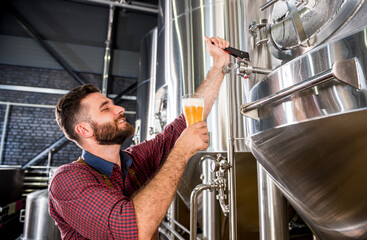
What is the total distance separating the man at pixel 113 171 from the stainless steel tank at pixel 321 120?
32 centimetres

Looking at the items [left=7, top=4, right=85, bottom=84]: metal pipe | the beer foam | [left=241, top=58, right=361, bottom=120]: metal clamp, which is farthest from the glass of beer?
[left=7, top=4, right=85, bottom=84]: metal pipe

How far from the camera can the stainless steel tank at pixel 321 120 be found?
394 mm

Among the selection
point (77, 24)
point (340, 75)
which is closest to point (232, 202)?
point (340, 75)

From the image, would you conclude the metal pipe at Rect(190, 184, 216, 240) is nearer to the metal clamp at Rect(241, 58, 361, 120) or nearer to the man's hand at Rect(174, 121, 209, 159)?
the man's hand at Rect(174, 121, 209, 159)

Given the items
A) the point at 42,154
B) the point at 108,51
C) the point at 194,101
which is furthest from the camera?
the point at 108,51

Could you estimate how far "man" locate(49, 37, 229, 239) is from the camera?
0.80 meters

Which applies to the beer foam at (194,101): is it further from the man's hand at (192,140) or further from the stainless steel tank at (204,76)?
the stainless steel tank at (204,76)

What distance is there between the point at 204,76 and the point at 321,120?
111 centimetres

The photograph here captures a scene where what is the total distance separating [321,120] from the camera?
0.43 meters

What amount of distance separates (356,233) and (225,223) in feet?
3.58

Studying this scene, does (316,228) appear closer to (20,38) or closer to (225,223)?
(225,223)

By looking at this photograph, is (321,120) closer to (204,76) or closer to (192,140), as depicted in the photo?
(192,140)

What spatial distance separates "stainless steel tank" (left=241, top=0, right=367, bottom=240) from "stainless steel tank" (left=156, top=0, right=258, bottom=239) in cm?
58

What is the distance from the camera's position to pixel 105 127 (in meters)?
1.20
